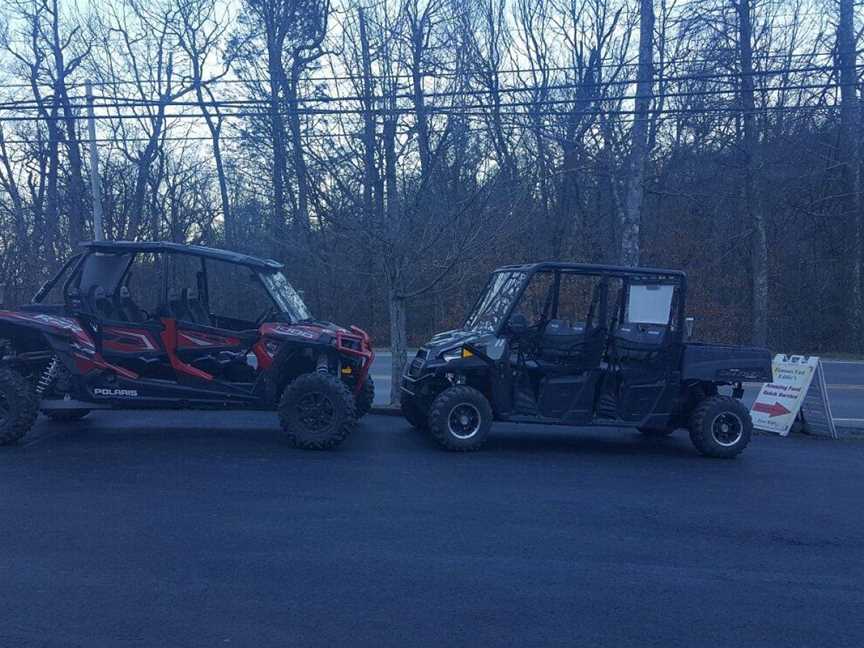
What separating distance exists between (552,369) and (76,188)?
1478 centimetres

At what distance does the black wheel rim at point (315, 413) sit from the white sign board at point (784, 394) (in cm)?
613

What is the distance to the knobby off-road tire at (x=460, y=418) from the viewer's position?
1025 cm

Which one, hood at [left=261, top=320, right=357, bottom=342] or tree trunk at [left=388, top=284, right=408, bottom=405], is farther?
tree trunk at [left=388, top=284, right=408, bottom=405]

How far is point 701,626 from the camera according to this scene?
17.7 ft

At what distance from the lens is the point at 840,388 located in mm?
18359

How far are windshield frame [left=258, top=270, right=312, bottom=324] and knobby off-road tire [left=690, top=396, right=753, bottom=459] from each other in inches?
198

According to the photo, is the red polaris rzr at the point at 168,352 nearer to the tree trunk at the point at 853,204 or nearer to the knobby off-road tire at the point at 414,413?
the knobby off-road tire at the point at 414,413

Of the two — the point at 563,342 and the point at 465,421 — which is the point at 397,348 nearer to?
the point at 465,421

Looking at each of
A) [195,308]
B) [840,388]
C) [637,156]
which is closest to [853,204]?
[840,388]

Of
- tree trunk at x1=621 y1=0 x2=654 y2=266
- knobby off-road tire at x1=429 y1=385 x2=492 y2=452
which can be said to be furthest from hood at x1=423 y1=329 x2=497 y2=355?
tree trunk at x1=621 y1=0 x2=654 y2=266

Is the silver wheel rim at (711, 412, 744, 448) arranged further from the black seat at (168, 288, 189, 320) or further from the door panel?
the door panel

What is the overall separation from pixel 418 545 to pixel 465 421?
3578 millimetres

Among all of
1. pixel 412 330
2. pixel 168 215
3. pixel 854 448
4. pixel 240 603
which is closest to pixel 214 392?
pixel 240 603

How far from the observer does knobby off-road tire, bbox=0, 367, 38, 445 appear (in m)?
10.1
